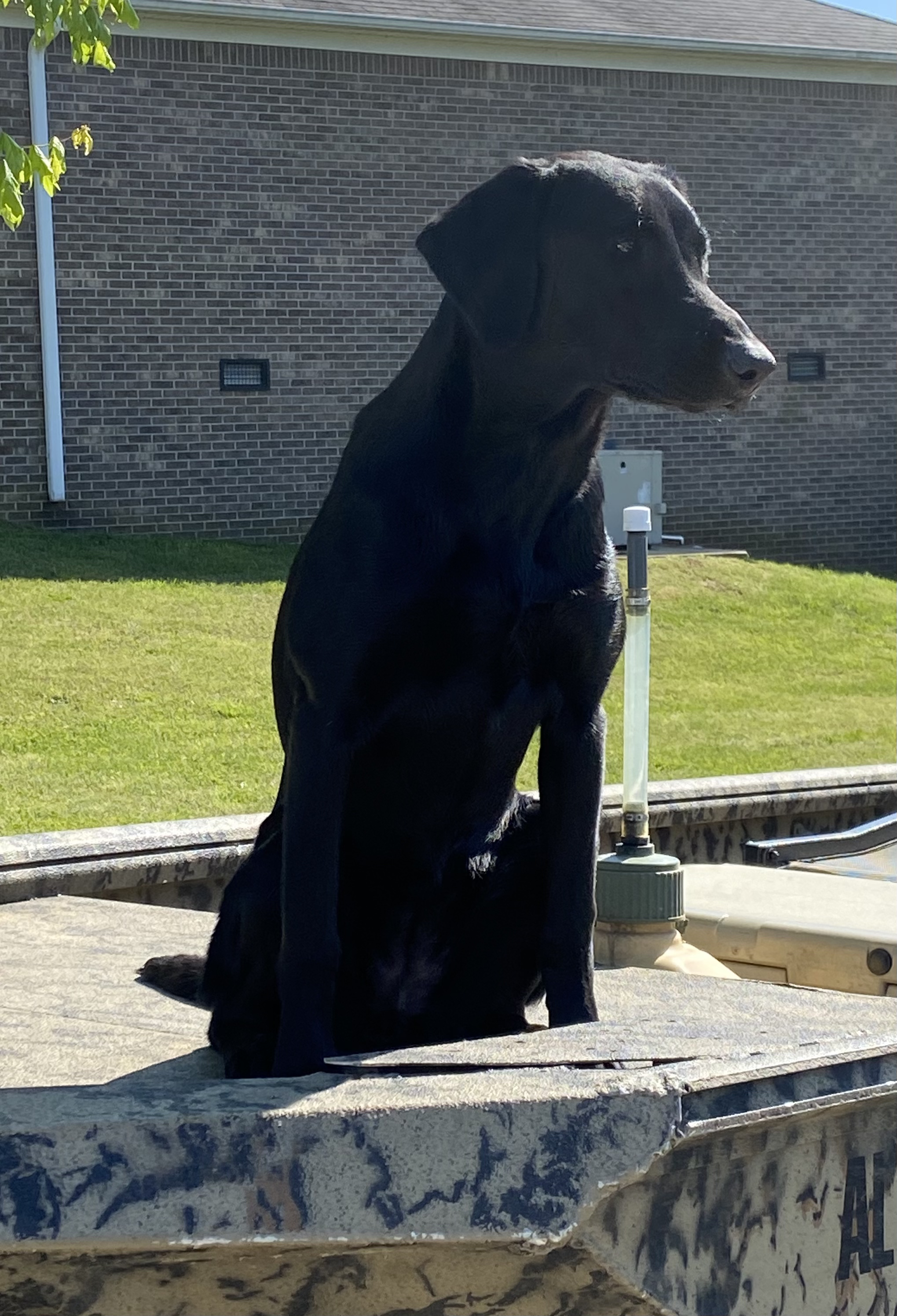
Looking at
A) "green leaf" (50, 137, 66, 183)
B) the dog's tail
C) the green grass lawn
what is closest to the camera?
the dog's tail

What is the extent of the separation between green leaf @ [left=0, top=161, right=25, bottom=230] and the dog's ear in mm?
3472

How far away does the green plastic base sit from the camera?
4172 mm

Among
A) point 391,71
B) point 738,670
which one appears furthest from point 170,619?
point 391,71

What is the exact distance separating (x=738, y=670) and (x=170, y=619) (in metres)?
3.97

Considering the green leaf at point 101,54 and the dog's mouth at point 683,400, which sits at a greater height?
the green leaf at point 101,54

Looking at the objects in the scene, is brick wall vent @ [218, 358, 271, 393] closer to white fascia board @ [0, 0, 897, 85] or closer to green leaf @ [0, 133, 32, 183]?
white fascia board @ [0, 0, 897, 85]

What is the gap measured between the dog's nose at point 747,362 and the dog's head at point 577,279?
0.10 feet

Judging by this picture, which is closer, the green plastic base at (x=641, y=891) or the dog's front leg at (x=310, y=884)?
the dog's front leg at (x=310, y=884)

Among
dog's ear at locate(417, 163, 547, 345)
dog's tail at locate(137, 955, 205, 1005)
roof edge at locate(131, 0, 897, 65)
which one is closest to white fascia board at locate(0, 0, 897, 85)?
roof edge at locate(131, 0, 897, 65)

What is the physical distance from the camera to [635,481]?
15.5m

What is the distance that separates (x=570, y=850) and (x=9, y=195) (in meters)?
3.80

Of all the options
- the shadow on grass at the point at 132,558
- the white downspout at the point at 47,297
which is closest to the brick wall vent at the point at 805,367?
the shadow on grass at the point at 132,558

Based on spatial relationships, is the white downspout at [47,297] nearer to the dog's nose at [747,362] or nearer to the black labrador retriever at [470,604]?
the black labrador retriever at [470,604]

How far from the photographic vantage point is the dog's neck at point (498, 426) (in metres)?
2.54
